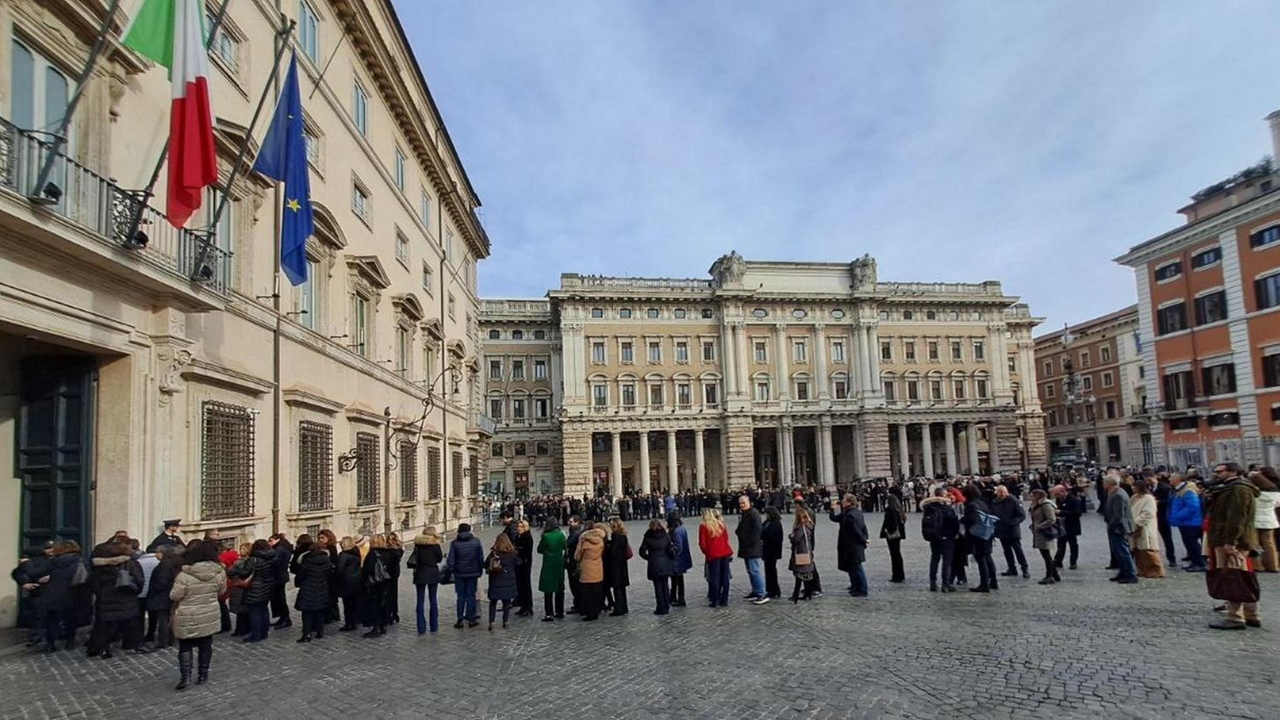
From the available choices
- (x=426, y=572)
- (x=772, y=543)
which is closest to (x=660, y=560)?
(x=772, y=543)

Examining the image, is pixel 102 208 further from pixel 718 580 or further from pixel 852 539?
pixel 852 539

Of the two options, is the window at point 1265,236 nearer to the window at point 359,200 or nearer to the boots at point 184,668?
the window at point 359,200

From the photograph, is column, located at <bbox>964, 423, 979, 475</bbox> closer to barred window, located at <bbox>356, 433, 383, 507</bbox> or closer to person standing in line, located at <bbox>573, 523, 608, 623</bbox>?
barred window, located at <bbox>356, 433, 383, 507</bbox>

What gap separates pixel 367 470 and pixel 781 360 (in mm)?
48106

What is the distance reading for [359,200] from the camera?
65.0ft

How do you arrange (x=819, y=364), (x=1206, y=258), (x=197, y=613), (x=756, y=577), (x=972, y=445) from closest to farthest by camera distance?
(x=197, y=613)
(x=756, y=577)
(x=1206, y=258)
(x=819, y=364)
(x=972, y=445)

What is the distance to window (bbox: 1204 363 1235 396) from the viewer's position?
32719 mm

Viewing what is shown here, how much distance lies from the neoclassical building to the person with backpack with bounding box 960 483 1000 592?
47.8m

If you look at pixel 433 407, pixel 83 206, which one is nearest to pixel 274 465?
pixel 83 206

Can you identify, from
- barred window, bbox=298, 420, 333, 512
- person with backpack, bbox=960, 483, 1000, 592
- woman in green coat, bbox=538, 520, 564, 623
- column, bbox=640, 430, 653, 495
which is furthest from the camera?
column, bbox=640, 430, 653, 495

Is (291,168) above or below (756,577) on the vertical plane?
above

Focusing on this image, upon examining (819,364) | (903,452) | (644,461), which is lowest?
(903,452)

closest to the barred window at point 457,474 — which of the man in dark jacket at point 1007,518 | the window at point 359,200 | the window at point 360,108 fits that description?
the window at point 359,200

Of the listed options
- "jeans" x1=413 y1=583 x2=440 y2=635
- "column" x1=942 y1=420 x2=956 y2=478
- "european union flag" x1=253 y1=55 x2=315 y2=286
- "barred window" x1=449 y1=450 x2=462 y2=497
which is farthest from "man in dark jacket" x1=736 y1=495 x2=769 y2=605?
"column" x1=942 y1=420 x2=956 y2=478
